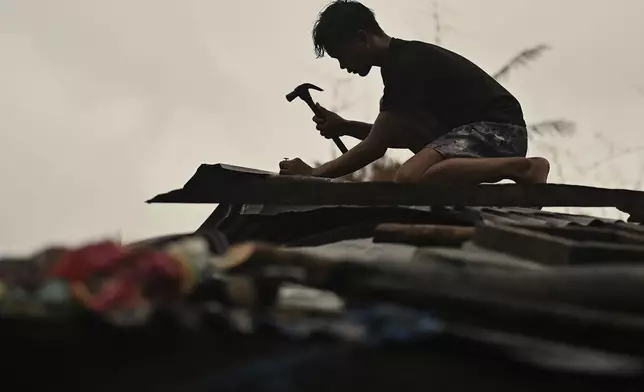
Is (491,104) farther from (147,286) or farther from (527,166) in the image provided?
(147,286)

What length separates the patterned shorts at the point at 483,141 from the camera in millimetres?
3770

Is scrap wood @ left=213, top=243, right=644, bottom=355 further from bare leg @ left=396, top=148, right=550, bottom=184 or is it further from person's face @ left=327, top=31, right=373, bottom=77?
person's face @ left=327, top=31, right=373, bottom=77

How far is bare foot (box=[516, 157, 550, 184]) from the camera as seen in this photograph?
364 cm

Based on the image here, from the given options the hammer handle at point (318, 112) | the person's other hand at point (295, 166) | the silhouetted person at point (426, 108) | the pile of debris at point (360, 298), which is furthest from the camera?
the hammer handle at point (318, 112)

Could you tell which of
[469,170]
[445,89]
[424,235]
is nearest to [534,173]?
[469,170]

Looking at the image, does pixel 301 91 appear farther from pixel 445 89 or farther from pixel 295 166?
pixel 445 89

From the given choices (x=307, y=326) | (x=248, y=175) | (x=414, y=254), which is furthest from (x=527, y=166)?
(x=307, y=326)

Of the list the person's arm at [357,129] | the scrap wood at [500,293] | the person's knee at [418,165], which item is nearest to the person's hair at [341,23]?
the person's arm at [357,129]

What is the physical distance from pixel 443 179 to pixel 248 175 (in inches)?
41.9

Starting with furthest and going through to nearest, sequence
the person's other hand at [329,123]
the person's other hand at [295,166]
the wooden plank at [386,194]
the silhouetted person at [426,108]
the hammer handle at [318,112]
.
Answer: the person's other hand at [329,123], the hammer handle at [318,112], the person's other hand at [295,166], the silhouetted person at [426,108], the wooden plank at [386,194]

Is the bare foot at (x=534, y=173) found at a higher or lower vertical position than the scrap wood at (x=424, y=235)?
higher

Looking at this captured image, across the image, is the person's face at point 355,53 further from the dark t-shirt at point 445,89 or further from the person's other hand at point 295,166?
the person's other hand at point 295,166

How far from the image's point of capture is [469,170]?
3.63 metres

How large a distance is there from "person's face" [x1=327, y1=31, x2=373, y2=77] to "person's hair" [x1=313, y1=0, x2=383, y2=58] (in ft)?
0.10
